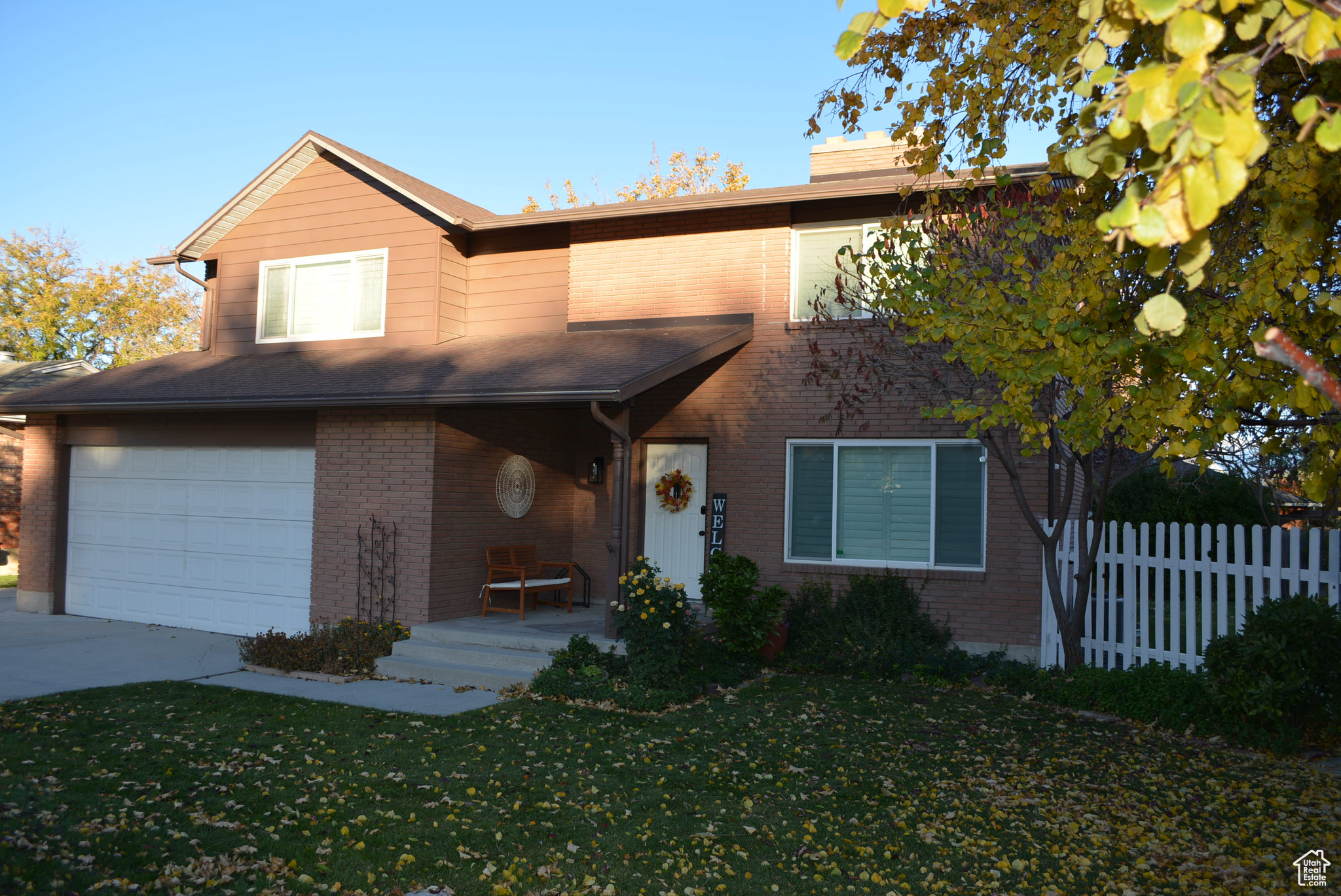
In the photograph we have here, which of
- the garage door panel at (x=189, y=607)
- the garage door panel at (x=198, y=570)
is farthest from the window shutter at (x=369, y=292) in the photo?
the garage door panel at (x=189, y=607)

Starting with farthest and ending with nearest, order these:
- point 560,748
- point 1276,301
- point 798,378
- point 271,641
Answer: point 798,378 < point 271,641 < point 560,748 < point 1276,301

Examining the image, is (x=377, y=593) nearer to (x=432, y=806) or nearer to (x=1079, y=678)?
(x=432, y=806)

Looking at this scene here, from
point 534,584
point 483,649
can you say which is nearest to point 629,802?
point 483,649

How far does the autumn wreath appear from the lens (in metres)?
11.8

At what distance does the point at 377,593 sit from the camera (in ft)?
36.3

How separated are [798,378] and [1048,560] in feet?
11.6

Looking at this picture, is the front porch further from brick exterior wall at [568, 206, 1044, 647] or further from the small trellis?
brick exterior wall at [568, 206, 1044, 647]

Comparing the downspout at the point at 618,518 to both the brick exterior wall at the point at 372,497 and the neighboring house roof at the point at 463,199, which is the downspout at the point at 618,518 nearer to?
the brick exterior wall at the point at 372,497

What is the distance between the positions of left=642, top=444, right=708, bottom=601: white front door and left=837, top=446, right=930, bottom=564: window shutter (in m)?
1.84

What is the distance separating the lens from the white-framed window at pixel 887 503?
1031 centimetres

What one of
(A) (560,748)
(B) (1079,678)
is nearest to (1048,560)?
(B) (1079,678)

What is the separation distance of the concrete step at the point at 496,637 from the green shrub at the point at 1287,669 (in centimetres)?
542

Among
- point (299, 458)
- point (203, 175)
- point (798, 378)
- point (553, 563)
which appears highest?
point (203, 175)

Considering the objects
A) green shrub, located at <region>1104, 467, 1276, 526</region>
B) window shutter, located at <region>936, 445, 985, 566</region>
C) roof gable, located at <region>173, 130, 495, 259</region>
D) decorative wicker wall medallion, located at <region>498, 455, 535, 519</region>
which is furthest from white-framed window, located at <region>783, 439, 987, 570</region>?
green shrub, located at <region>1104, 467, 1276, 526</region>
